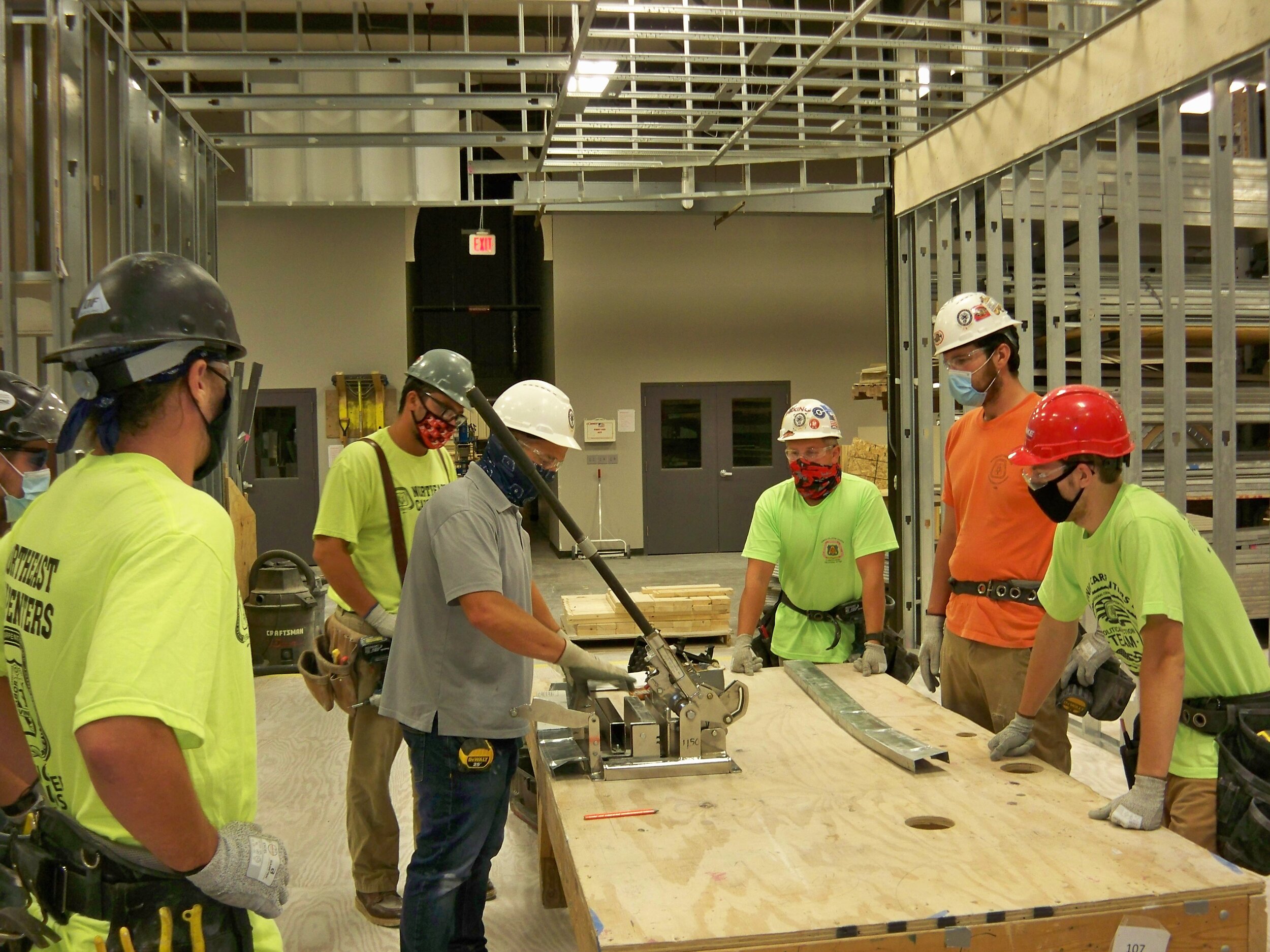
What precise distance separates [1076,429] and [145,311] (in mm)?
2321

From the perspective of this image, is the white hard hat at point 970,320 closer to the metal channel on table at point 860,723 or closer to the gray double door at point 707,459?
the metal channel on table at point 860,723

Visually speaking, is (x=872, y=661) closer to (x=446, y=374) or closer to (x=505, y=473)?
(x=505, y=473)

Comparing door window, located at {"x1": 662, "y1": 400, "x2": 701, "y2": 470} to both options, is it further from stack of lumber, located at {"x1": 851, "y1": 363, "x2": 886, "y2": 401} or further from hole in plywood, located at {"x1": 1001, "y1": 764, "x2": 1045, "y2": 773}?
hole in plywood, located at {"x1": 1001, "y1": 764, "x2": 1045, "y2": 773}

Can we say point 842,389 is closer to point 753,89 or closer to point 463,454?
point 463,454

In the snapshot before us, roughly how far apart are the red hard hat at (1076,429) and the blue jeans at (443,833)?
184 centimetres

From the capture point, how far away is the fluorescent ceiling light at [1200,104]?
4.68 meters

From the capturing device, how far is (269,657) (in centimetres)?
843

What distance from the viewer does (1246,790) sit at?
2.64 meters

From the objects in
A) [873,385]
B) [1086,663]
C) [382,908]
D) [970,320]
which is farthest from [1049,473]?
[873,385]

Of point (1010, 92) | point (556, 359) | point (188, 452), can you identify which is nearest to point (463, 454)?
point (556, 359)

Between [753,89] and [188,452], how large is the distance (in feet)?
26.5

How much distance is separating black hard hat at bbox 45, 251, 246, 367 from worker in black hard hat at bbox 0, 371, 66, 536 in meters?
2.16

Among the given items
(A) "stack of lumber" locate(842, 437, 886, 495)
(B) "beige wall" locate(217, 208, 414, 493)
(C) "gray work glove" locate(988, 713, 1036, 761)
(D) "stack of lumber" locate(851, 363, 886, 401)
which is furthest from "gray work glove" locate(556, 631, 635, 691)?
(B) "beige wall" locate(217, 208, 414, 493)

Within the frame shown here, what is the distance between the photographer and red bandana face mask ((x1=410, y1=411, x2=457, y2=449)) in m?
4.23
